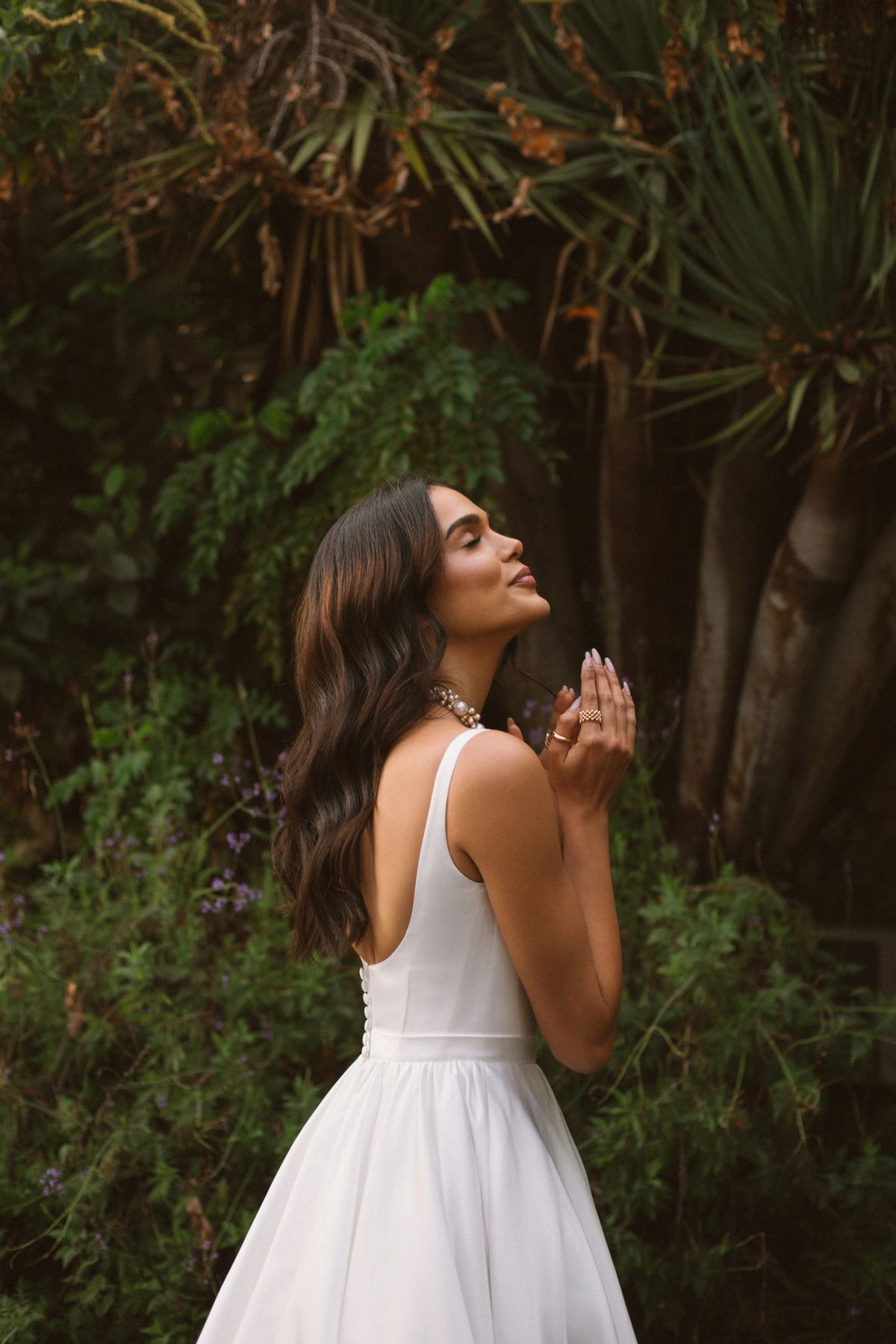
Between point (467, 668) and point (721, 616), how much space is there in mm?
2375

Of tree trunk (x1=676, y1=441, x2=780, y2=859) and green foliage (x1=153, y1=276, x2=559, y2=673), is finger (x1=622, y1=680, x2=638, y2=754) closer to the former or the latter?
green foliage (x1=153, y1=276, x2=559, y2=673)

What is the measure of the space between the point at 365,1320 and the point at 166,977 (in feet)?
5.58

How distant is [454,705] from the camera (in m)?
1.63

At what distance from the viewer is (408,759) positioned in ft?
5.11

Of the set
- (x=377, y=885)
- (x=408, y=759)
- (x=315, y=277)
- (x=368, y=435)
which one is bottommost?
(x=377, y=885)

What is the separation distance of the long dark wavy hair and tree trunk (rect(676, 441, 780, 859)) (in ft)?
7.67

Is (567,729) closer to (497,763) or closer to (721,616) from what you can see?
(497,763)

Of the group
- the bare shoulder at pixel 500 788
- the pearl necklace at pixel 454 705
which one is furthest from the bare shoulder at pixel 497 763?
the pearl necklace at pixel 454 705

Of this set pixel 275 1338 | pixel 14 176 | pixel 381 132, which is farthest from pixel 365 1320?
pixel 381 132

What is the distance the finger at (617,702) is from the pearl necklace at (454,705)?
0.18 metres

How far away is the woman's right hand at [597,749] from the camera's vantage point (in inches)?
63.7

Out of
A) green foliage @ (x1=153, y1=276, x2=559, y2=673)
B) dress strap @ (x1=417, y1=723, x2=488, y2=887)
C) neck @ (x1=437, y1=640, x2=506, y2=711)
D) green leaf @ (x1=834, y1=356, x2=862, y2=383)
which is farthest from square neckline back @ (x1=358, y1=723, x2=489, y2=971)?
green leaf @ (x1=834, y1=356, x2=862, y2=383)

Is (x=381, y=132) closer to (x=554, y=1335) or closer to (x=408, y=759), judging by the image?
(x=408, y=759)

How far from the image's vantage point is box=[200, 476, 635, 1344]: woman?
4.78 ft
